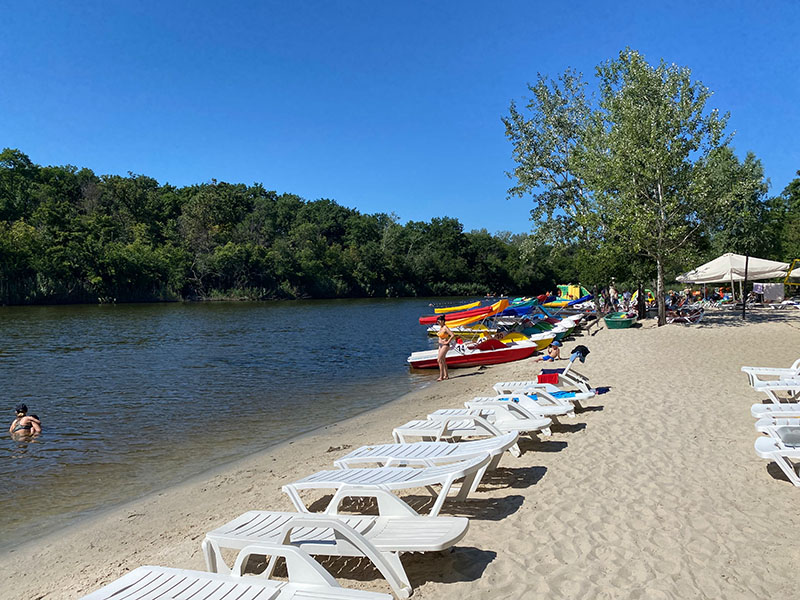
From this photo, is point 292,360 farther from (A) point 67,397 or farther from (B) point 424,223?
(B) point 424,223

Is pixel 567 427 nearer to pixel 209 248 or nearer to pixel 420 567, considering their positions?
pixel 420 567

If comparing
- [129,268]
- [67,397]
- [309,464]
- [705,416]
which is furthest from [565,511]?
[129,268]

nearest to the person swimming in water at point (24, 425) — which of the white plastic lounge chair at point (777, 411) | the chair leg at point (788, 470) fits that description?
the chair leg at point (788, 470)

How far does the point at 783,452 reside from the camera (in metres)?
5.73

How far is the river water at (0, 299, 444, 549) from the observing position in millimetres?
8289

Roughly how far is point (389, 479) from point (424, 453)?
0.89 metres

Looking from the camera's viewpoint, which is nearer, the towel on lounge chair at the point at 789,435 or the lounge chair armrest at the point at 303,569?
the lounge chair armrest at the point at 303,569

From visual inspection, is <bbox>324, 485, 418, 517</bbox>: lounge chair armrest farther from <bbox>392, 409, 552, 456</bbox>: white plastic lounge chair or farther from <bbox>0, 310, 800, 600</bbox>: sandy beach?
<bbox>392, 409, 552, 456</bbox>: white plastic lounge chair

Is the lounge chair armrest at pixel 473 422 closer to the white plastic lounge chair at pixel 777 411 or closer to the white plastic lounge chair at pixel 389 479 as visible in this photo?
the white plastic lounge chair at pixel 389 479

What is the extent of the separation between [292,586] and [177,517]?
402 centimetres

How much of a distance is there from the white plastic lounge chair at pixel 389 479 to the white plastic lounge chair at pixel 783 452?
2961 mm

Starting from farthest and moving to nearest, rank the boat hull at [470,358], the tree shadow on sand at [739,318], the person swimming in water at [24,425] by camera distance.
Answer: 1. the tree shadow on sand at [739,318]
2. the boat hull at [470,358]
3. the person swimming in water at [24,425]

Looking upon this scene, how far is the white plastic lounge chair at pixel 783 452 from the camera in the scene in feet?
18.7

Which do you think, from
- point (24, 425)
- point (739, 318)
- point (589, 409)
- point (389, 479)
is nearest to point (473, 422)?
point (389, 479)
